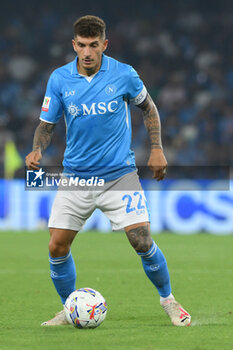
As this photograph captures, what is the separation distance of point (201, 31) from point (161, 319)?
55.0ft

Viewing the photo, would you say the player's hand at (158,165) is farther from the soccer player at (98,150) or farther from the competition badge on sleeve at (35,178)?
the competition badge on sleeve at (35,178)

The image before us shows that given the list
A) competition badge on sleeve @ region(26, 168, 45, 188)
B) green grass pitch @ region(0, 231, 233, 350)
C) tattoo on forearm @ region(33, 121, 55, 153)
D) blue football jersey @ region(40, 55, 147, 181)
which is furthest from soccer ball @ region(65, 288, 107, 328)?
competition badge on sleeve @ region(26, 168, 45, 188)

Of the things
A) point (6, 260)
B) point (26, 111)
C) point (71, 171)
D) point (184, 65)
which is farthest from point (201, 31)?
point (71, 171)

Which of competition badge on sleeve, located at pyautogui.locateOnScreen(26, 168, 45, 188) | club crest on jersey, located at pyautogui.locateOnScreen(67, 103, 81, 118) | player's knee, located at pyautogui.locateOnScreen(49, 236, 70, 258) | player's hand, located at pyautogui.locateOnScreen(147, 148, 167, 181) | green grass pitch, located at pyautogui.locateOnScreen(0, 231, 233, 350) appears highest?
club crest on jersey, located at pyautogui.locateOnScreen(67, 103, 81, 118)

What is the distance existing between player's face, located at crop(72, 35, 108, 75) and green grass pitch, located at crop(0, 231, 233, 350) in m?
1.75

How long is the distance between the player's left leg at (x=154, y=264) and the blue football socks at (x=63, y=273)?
0.51m

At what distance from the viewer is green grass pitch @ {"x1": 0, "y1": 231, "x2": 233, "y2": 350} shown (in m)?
4.53

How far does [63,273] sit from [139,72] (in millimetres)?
15850

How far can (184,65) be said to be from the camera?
20891 millimetres

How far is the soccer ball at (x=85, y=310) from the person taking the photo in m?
4.98

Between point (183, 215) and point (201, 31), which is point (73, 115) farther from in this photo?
point (201, 31)

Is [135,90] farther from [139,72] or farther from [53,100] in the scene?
[139,72]

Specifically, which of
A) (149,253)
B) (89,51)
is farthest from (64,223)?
(89,51)

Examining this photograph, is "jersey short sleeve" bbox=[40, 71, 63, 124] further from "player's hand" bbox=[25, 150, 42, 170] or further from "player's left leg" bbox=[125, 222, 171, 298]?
"player's left leg" bbox=[125, 222, 171, 298]
